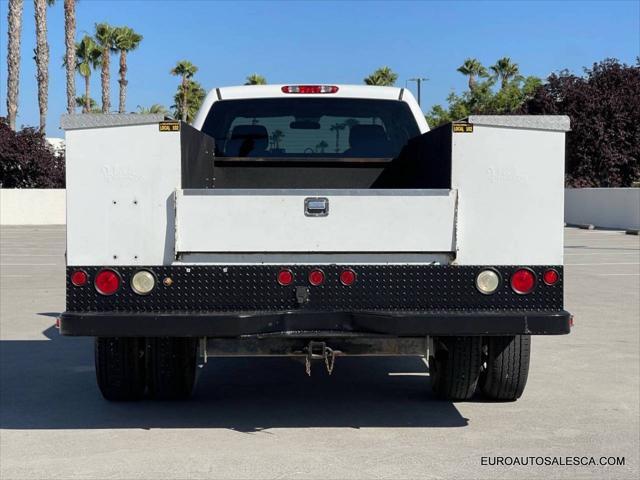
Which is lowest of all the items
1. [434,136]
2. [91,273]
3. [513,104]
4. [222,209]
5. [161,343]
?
[161,343]

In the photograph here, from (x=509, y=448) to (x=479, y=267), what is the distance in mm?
1070

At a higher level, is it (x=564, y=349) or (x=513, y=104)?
(x=513, y=104)

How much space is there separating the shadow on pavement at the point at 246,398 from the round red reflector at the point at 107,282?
108cm

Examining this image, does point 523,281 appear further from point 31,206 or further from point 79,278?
point 31,206

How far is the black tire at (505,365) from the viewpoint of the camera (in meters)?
6.16

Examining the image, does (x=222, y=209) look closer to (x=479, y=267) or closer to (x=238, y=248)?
(x=238, y=248)

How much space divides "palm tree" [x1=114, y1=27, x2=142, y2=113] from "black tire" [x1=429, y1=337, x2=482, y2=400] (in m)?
60.8

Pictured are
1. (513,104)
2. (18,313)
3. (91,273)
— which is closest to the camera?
(91,273)

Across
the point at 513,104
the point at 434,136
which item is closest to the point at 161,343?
the point at 434,136

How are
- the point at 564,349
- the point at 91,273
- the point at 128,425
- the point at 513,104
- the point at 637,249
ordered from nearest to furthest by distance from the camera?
the point at 91,273 < the point at 128,425 < the point at 564,349 < the point at 637,249 < the point at 513,104

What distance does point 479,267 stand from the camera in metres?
5.45

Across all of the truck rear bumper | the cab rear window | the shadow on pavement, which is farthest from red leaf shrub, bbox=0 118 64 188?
the truck rear bumper

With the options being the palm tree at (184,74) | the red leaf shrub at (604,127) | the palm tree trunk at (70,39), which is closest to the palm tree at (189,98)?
the palm tree at (184,74)

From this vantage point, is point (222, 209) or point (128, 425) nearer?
point (222, 209)
